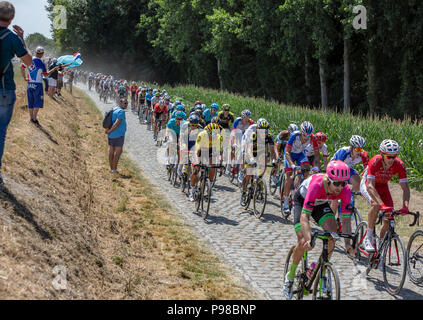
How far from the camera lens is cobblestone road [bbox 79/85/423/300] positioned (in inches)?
302

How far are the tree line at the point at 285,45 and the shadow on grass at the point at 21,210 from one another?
2228 centimetres

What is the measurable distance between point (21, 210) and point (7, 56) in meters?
2.22

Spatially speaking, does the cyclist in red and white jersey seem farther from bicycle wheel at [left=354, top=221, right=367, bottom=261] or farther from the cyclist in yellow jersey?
the cyclist in yellow jersey

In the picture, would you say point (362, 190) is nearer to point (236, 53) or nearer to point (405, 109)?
point (405, 109)

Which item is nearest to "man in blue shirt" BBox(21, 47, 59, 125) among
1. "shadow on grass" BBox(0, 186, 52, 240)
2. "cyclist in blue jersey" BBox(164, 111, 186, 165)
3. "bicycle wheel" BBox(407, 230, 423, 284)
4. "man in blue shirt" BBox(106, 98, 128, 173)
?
"man in blue shirt" BBox(106, 98, 128, 173)

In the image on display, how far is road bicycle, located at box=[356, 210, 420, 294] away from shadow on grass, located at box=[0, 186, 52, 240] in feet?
16.7

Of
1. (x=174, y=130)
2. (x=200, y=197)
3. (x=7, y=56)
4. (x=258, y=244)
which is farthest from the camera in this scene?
(x=174, y=130)

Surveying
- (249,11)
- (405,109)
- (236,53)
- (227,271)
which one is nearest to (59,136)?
(227,271)

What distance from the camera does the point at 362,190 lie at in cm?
862

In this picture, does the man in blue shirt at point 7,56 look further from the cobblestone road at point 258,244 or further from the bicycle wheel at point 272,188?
the bicycle wheel at point 272,188

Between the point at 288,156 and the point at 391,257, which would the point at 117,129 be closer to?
the point at 288,156

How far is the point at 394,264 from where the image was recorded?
7609 millimetres

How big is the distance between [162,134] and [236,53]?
86.7 ft

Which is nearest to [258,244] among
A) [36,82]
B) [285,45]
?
Answer: [36,82]
